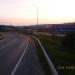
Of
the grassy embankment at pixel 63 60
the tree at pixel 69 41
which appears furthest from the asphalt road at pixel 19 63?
the tree at pixel 69 41

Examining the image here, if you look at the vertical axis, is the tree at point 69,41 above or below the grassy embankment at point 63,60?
below

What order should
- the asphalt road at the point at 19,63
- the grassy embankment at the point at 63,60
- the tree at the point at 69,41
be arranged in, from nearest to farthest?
the grassy embankment at the point at 63,60
the asphalt road at the point at 19,63
the tree at the point at 69,41

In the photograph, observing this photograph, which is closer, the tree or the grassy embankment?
the grassy embankment

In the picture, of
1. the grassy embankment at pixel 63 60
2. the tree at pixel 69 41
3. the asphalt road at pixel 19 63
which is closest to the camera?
the grassy embankment at pixel 63 60

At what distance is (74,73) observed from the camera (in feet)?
43.4

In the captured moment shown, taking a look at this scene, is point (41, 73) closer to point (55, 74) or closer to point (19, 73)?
point (19, 73)

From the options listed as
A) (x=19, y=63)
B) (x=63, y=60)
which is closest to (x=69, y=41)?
(x=63, y=60)

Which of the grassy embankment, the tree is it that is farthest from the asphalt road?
the tree

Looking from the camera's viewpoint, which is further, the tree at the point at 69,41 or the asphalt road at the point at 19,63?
the tree at the point at 69,41

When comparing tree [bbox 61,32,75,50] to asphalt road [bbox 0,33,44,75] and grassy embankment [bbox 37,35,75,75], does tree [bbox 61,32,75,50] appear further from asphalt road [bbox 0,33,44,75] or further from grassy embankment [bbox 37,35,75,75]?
asphalt road [bbox 0,33,44,75]

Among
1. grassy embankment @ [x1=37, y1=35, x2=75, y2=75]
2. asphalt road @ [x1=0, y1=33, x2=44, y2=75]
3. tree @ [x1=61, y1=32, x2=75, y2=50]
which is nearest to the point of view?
grassy embankment @ [x1=37, y1=35, x2=75, y2=75]

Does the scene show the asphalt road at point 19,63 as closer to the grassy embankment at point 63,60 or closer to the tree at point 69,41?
the grassy embankment at point 63,60

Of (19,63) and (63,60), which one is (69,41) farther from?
(19,63)

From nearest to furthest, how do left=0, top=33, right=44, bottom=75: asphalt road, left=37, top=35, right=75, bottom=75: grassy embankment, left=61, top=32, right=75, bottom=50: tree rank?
left=37, top=35, right=75, bottom=75: grassy embankment → left=0, top=33, right=44, bottom=75: asphalt road → left=61, top=32, right=75, bottom=50: tree
